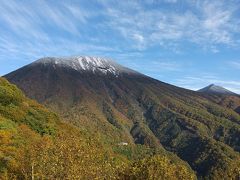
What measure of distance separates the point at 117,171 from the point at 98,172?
13.9 ft

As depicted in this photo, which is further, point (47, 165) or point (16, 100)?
point (16, 100)

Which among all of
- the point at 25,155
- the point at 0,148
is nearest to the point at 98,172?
the point at 25,155

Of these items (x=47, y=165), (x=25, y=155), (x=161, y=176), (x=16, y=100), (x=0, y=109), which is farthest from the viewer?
(x=16, y=100)

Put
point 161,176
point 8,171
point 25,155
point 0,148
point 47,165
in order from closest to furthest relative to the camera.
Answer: point 161,176, point 47,165, point 25,155, point 8,171, point 0,148

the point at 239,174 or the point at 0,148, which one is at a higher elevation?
the point at 239,174

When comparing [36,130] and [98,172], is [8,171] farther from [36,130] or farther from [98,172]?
[36,130]

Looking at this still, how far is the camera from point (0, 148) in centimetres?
6644

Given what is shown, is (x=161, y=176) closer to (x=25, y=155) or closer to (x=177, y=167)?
(x=177, y=167)

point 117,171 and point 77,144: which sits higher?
point 77,144

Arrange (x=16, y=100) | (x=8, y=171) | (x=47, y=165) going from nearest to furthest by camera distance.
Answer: (x=47, y=165), (x=8, y=171), (x=16, y=100)

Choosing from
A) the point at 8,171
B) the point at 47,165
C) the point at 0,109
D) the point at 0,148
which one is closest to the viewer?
the point at 47,165

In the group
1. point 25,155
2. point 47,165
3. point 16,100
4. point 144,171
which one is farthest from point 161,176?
point 16,100

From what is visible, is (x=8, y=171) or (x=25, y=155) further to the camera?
(x=8, y=171)

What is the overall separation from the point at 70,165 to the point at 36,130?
261ft
